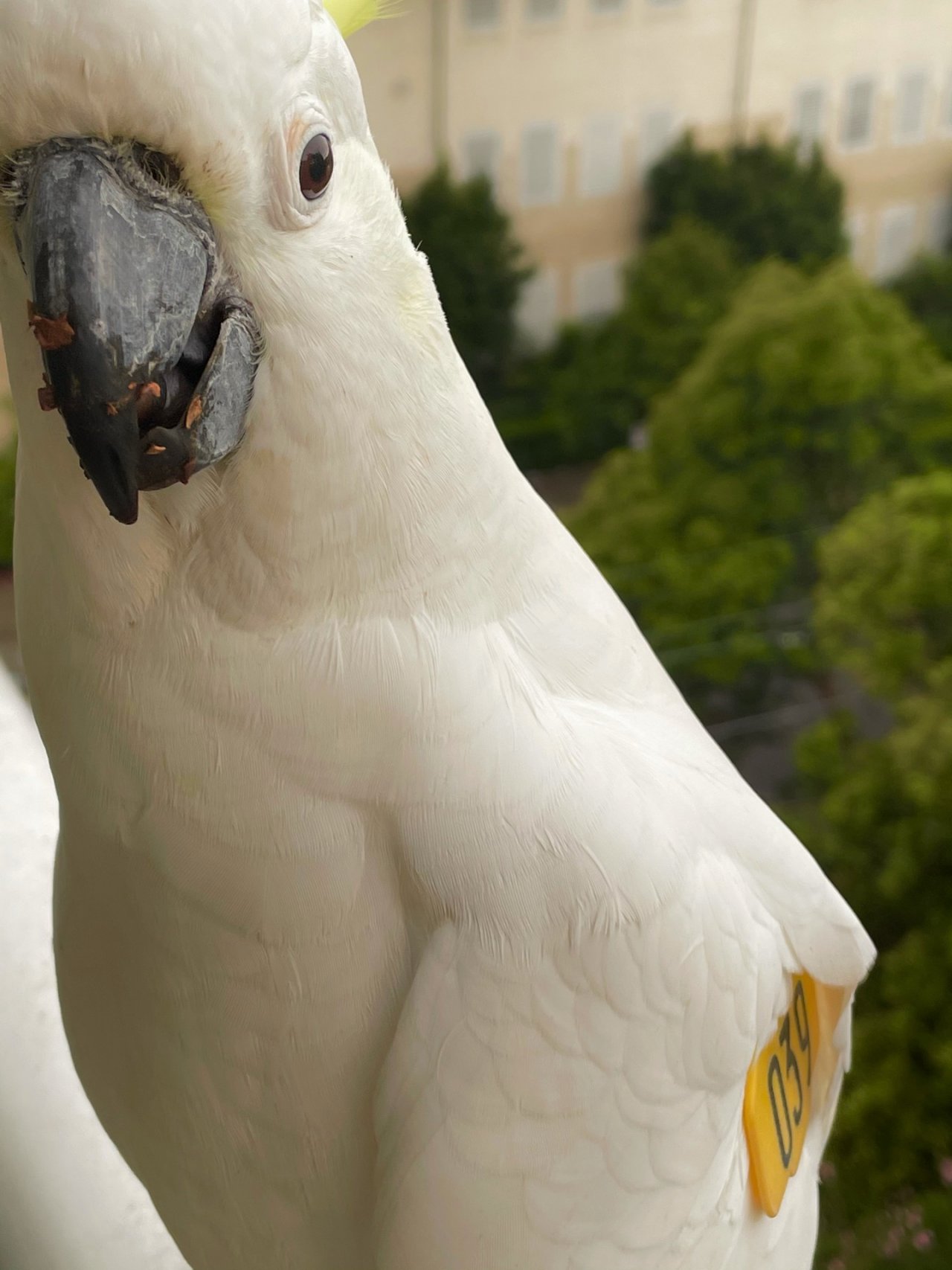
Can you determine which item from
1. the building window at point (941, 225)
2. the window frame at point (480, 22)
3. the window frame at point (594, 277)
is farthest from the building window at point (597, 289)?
the building window at point (941, 225)

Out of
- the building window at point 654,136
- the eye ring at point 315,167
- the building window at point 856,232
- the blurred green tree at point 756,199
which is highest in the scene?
the eye ring at point 315,167

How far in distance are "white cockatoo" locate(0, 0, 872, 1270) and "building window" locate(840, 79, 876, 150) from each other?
93.6 inches

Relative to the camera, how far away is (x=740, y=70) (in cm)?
255

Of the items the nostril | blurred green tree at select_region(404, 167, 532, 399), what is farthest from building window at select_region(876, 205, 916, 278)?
the nostril

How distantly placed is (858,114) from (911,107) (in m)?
0.14

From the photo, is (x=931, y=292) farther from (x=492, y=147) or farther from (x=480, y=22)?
(x=480, y=22)

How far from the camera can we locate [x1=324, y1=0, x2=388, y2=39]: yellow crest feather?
0.58 m

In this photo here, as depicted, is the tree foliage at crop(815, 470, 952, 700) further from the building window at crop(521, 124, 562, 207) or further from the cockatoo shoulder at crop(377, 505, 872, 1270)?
the cockatoo shoulder at crop(377, 505, 872, 1270)

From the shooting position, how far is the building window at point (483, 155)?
7.47ft

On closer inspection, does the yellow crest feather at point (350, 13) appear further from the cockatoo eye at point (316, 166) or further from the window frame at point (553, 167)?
the window frame at point (553, 167)

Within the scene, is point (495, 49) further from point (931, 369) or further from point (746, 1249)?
point (746, 1249)

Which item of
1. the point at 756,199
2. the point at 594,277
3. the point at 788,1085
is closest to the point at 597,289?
the point at 594,277

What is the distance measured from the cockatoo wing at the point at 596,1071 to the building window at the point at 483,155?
6.00 ft

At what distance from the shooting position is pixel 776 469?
8.63 ft
